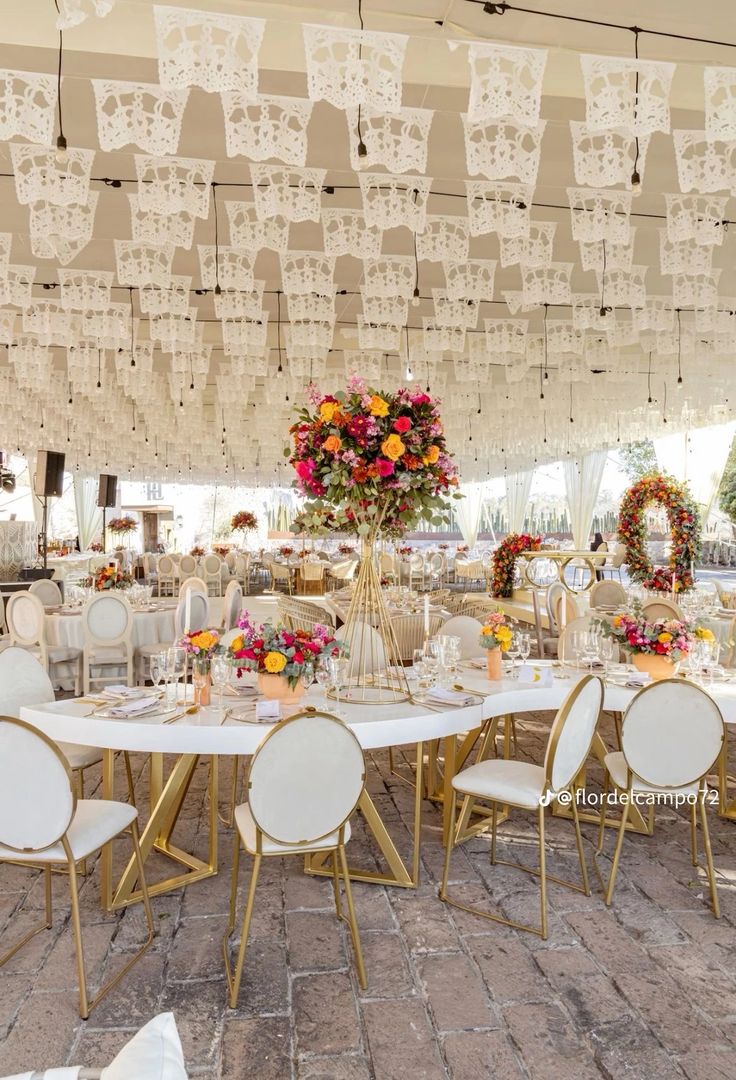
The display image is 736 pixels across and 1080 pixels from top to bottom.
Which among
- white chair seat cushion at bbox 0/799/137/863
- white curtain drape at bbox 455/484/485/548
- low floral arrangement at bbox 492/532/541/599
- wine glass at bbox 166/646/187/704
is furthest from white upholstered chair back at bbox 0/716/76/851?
white curtain drape at bbox 455/484/485/548

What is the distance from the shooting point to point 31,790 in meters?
2.55

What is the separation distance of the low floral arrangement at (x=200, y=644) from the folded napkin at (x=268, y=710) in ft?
1.11

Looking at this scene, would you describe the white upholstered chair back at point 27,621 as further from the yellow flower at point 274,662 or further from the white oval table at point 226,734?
the yellow flower at point 274,662

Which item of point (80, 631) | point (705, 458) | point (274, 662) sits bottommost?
point (80, 631)

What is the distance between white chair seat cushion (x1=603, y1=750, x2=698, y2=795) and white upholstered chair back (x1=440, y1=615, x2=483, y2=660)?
4.84 feet

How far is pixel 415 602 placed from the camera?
9.03 m

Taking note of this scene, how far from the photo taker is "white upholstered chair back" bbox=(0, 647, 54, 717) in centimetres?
378

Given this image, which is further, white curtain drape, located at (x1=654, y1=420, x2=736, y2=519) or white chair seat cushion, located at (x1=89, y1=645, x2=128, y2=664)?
white curtain drape, located at (x1=654, y1=420, x2=736, y2=519)

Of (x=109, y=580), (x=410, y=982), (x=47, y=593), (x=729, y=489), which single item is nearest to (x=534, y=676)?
(x=410, y=982)

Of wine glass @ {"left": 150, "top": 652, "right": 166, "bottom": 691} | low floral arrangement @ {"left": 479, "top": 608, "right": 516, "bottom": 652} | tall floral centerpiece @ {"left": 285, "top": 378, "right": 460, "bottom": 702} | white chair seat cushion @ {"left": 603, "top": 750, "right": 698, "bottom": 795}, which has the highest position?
tall floral centerpiece @ {"left": 285, "top": 378, "right": 460, "bottom": 702}

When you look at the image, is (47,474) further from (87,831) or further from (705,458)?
(705,458)

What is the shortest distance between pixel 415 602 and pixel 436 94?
537cm

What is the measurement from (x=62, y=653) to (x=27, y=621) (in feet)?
1.48

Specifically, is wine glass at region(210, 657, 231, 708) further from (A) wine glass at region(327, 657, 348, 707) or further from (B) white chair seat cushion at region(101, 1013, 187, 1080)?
(B) white chair seat cushion at region(101, 1013, 187, 1080)
